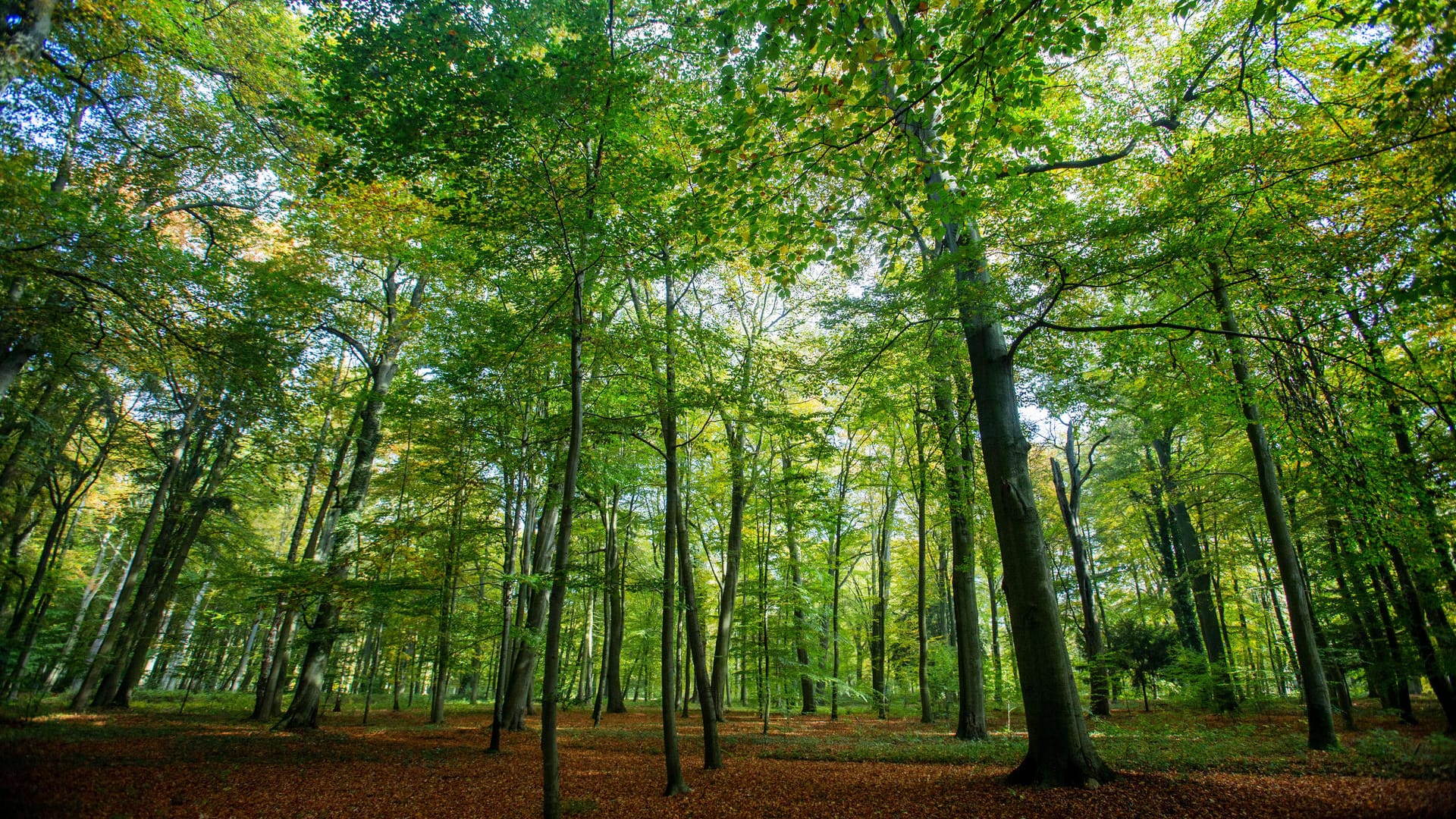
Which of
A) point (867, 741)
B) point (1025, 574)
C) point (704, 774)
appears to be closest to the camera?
point (1025, 574)

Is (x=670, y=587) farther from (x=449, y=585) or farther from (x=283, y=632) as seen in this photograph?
(x=283, y=632)

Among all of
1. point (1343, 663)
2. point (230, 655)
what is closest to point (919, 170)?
point (1343, 663)

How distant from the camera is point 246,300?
779cm

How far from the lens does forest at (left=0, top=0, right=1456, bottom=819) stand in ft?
15.5

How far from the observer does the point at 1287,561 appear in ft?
26.5

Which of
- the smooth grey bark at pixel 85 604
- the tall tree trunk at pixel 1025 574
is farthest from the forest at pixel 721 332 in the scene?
the smooth grey bark at pixel 85 604

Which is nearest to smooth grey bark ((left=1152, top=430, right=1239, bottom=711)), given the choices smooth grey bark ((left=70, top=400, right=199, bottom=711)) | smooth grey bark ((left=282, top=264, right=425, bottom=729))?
smooth grey bark ((left=282, top=264, right=425, bottom=729))

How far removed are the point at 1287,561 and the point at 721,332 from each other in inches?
384

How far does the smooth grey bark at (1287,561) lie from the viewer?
716cm

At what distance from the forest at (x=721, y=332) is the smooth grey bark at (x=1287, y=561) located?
72mm

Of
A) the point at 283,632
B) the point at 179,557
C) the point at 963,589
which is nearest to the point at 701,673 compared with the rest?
the point at 963,589

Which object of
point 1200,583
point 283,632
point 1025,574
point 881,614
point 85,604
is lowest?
point 283,632

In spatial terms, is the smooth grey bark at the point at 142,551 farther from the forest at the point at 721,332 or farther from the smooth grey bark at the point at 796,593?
the smooth grey bark at the point at 796,593

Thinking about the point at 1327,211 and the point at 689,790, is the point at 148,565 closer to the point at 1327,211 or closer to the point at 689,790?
the point at 689,790
